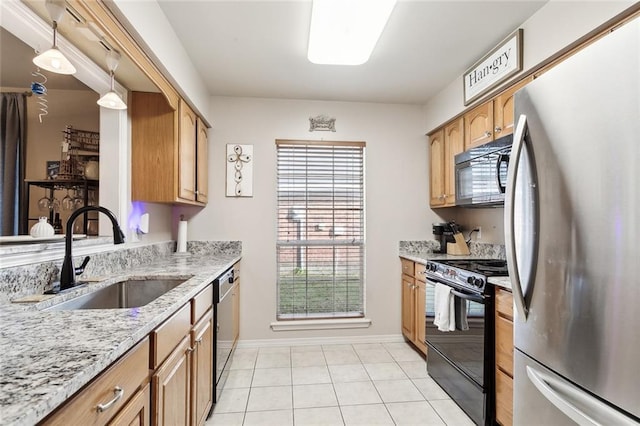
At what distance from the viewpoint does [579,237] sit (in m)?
1.02

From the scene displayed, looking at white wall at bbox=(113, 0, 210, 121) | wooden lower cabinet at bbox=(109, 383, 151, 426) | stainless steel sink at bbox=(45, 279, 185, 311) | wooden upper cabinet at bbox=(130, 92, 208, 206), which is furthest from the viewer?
wooden upper cabinet at bbox=(130, 92, 208, 206)

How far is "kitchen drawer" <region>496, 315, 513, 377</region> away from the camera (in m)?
1.70

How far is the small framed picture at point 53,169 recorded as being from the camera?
1.87 metres

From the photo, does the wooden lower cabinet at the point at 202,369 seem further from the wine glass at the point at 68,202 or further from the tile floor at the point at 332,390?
the wine glass at the point at 68,202

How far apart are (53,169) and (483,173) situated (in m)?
2.94

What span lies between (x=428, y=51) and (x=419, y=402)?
2.54m

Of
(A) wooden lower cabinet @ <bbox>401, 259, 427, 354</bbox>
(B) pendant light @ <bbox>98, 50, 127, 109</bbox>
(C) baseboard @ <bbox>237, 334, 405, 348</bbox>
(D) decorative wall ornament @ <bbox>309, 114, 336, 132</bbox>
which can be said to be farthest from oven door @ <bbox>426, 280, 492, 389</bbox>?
(B) pendant light @ <bbox>98, 50, 127, 109</bbox>

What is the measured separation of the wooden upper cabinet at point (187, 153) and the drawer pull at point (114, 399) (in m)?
1.68

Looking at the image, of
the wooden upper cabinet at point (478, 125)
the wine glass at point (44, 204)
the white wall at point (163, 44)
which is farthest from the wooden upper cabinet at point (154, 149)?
the wooden upper cabinet at point (478, 125)

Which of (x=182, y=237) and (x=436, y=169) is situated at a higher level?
(x=436, y=169)

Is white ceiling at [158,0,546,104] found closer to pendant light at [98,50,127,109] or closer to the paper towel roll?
pendant light at [98,50,127,109]

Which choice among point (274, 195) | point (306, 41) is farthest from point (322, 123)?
point (306, 41)

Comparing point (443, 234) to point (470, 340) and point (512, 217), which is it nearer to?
point (470, 340)

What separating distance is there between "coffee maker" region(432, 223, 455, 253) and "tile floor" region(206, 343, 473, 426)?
1.08 metres
